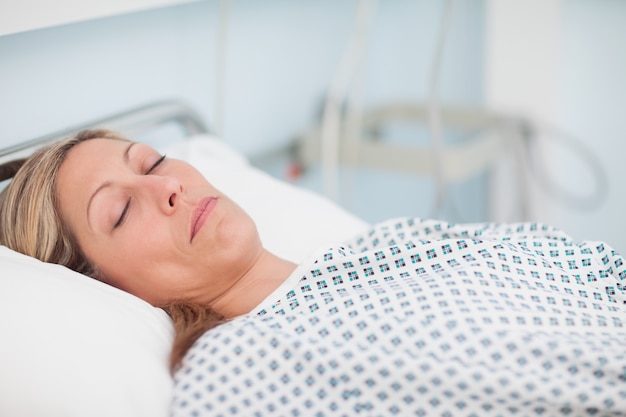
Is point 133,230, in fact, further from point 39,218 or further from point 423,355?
point 423,355

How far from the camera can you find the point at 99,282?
118 centimetres

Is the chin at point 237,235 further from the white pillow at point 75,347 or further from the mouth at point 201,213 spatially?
the white pillow at point 75,347

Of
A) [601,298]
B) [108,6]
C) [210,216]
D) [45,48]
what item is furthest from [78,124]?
[601,298]

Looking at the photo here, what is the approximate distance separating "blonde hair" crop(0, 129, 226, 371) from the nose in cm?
14

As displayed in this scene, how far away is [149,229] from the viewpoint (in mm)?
1220

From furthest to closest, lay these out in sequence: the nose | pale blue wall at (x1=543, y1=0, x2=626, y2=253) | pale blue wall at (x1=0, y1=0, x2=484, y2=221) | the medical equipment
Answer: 1. pale blue wall at (x1=543, y1=0, x2=626, y2=253)
2. the medical equipment
3. pale blue wall at (x1=0, y1=0, x2=484, y2=221)
4. the nose

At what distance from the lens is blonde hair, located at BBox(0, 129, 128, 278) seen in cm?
123

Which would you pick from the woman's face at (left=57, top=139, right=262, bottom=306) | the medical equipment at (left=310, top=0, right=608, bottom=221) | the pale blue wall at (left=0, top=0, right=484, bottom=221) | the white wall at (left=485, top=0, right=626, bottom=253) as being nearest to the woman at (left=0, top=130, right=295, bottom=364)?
the woman's face at (left=57, top=139, right=262, bottom=306)

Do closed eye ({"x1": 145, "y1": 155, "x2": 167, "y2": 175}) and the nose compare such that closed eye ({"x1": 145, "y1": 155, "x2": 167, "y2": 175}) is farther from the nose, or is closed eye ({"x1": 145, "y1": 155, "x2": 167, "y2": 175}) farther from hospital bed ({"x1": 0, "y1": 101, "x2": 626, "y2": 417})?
hospital bed ({"x1": 0, "y1": 101, "x2": 626, "y2": 417})

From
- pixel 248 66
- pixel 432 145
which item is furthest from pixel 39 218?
pixel 432 145

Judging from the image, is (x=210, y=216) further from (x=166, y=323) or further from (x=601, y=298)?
(x=601, y=298)

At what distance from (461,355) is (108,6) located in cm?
82

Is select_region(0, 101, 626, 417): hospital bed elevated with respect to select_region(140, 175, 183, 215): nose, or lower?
lower

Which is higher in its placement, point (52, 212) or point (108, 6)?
point (108, 6)
